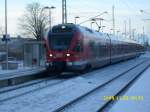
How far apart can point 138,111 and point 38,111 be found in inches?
116

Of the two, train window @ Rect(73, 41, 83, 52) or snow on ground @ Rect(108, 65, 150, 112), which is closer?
snow on ground @ Rect(108, 65, 150, 112)

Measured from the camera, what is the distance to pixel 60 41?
98.0ft

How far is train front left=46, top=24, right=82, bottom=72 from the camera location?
29.6 m

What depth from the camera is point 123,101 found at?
15680mm

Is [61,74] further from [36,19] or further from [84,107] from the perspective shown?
[36,19]

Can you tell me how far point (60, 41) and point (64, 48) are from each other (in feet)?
1.85

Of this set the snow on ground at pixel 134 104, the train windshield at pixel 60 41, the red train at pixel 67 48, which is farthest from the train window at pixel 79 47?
the snow on ground at pixel 134 104

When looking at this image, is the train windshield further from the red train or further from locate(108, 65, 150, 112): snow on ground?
locate(108, 65, 150, 112): snow on ground

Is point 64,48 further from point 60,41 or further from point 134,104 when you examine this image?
point 134,104

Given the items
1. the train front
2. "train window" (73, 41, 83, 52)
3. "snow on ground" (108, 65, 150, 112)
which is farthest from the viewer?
"train window" (73, 41, 83, 52)

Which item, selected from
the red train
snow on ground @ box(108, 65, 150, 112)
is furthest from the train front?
snow on ground @ box(108, 65, 150, 112)

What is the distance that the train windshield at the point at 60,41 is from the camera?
2964 cm

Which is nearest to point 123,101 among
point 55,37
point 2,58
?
point 55,37

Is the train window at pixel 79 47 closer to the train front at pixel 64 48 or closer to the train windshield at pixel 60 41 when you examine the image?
the train front at pixel 64 48
